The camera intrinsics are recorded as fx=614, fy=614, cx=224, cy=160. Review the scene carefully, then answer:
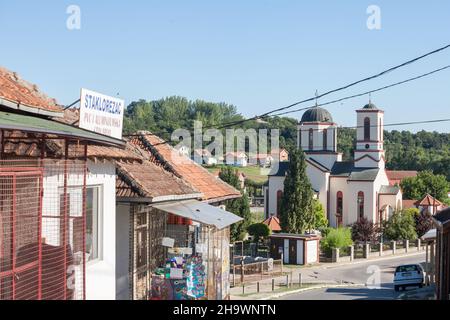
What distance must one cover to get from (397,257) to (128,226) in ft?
Answer: 117

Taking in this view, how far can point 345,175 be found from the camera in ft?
194

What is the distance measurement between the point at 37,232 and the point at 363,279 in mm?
29024

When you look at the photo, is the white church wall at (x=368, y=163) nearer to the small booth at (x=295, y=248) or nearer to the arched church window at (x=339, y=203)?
the arched church window at (x=339, y=203)

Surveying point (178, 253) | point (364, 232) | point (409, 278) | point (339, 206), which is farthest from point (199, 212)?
point (339, 206)

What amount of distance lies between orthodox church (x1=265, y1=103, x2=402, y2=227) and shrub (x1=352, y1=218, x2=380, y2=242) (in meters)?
8.57

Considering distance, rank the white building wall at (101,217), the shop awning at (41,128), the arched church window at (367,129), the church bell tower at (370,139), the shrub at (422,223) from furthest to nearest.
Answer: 1. the arched church window at (367,129)
2. the church bell tower at (370,139)
3. the shrub at (422,223)
4. the white building wall at (101,217)
5. the shop awning at (41,128)

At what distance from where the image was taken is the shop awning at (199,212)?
13172mm

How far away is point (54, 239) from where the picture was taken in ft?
28.6

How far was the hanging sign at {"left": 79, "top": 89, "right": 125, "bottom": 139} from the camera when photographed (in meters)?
9.72

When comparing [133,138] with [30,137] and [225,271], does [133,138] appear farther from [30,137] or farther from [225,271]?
[30,137]

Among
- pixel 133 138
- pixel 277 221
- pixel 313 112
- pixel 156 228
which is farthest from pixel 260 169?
pixel 156 228

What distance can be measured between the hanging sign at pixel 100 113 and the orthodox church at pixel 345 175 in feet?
156

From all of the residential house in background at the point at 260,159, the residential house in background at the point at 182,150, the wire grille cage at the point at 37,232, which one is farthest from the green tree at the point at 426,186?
the wire grille cage at the point at 37,232

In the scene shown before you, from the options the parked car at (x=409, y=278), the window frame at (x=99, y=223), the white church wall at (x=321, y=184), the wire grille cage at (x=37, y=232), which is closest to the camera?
the wire grille cage at (x=37, y=232)
